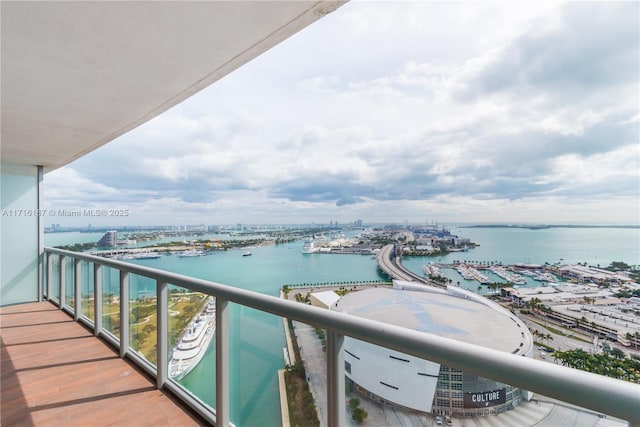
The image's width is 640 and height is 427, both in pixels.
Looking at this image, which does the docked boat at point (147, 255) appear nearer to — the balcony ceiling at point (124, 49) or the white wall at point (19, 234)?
the balcony ceiling at point (124, 49)

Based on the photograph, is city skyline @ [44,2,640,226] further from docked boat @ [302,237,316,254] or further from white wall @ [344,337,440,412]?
white wall @ [344,337,440,412]

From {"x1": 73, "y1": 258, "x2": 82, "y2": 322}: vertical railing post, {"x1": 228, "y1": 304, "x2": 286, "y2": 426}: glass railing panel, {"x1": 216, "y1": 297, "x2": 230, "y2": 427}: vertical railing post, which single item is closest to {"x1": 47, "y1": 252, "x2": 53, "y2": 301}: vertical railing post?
{"x1": 73, "y1": 258, "x2": 82, "y2": 322}: vertical railing post

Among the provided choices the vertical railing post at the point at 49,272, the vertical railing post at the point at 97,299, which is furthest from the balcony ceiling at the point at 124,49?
the vertical railing post at the point at 49,272

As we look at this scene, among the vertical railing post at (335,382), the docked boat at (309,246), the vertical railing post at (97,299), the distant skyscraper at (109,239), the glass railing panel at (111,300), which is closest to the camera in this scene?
the vertical railing post at (335,382)

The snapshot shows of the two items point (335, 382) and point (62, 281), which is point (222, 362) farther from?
point (62, 281)

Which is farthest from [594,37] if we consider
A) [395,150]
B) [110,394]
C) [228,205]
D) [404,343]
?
[228,205]

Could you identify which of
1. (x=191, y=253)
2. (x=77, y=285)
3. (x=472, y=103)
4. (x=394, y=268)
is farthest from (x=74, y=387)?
(x=472, y=103)

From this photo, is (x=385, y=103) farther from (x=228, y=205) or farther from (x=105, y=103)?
(x=228, y=205)
